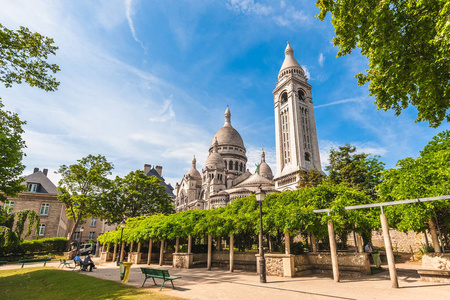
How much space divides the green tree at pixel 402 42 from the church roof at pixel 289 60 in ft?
199

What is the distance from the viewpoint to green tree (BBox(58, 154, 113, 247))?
30.5 meters

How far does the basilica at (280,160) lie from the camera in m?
56.1

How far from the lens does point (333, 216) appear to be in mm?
11312

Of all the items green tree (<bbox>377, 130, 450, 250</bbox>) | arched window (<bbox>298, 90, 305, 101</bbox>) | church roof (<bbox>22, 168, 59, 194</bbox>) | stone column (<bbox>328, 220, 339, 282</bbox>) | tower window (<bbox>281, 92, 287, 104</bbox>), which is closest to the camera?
green tree (<bbox>377, 130, 450, 250</bbox>)

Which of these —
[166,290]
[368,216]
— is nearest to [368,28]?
[368,216]

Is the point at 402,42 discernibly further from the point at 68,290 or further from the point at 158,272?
the point at 68,290

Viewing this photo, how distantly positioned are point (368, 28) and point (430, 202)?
274 inches

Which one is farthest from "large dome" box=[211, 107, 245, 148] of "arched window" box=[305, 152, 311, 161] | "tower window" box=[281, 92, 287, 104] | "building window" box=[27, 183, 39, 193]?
"building window" box=[27, 183, 39, 193]

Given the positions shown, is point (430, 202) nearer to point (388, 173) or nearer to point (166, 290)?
point (388, 173)

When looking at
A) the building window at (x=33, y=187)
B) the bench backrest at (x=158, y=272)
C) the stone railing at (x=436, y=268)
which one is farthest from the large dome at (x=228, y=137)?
the stone railing at (x=436, y=268)

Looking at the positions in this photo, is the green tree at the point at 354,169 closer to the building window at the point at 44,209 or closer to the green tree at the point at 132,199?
the green tree at the point at 132,199

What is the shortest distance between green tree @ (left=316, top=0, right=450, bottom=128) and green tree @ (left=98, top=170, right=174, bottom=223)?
30.9 m

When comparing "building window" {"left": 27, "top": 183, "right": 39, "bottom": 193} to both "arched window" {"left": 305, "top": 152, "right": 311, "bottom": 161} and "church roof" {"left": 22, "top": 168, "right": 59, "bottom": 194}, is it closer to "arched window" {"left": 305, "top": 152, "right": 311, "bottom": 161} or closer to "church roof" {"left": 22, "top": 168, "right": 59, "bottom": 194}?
"church roof" {"left": 22, "top": 168, "right": 59, "bottom": 194}

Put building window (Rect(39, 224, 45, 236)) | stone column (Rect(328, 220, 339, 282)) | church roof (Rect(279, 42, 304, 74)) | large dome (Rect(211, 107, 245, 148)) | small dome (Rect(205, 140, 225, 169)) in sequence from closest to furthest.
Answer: stone column (Rect(328, 220, 339, 282)) < building window (Rect(39, 224, 45, 236)) < church roof (Rect(279, 42, 304, 74)) < small dome (Rect(205, 140, 225, 169)) < large dome (Rect(211, 107, 245, 148))
